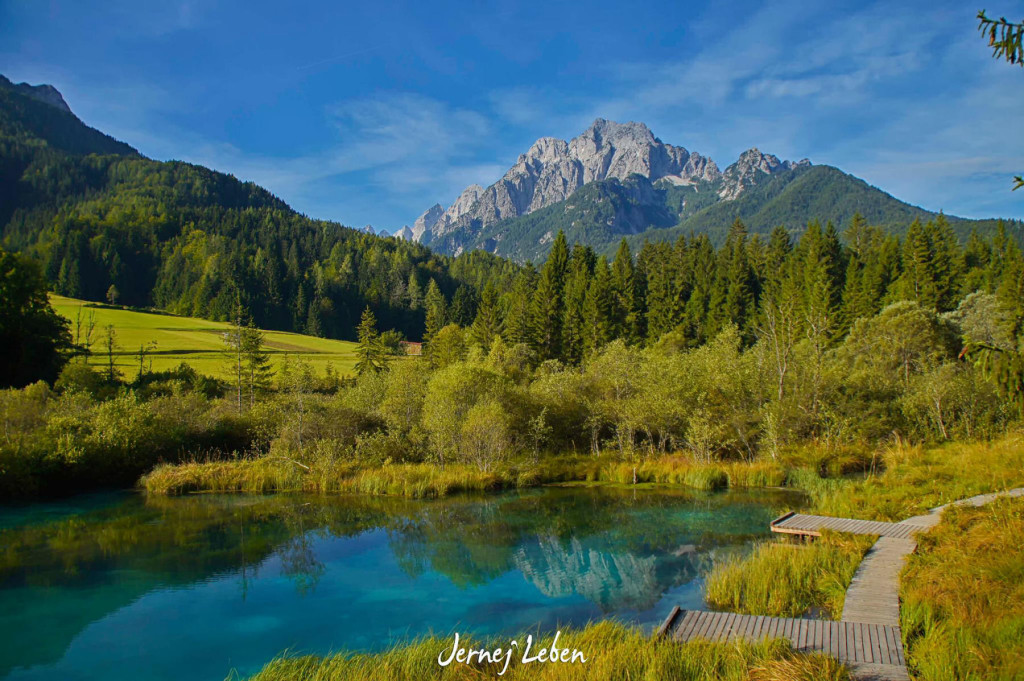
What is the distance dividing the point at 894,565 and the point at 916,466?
1068 cm

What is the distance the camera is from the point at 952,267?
5447cm

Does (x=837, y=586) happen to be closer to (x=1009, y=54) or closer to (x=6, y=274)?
(x=1009, y=54)

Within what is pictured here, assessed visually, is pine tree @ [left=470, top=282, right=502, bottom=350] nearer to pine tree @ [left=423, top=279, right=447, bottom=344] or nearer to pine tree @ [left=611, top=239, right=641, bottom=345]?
pine tree @ [left=423, top=279, right=447, bottom=344]

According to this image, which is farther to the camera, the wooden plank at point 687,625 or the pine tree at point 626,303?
the pine tree at point 626,303

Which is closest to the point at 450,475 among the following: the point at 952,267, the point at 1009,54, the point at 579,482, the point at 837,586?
the point at 579,482

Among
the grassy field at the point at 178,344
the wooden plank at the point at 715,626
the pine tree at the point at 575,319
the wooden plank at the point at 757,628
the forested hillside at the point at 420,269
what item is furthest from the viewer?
the pine tree at the point at 575,319

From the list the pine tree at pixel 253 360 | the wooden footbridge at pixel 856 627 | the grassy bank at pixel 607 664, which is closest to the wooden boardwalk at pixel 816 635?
the wooden footbridge at pixel 856 627

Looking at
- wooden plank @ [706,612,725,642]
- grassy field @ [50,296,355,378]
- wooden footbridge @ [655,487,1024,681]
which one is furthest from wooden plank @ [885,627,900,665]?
grassy field @ [50,296,355,378]

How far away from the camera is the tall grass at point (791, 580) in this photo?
400 inches

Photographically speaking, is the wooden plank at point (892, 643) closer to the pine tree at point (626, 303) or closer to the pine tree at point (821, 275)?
the pine tree at point (821, 275)

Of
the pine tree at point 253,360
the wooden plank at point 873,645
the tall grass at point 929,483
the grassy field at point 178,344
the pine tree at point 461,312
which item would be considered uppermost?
the pine tree at point 461,312

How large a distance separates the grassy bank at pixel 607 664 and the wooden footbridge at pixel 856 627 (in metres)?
0.44

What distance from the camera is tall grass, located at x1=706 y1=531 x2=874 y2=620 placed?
1017 cm

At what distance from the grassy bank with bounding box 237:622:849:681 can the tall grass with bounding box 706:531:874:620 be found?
2593 millimetres
